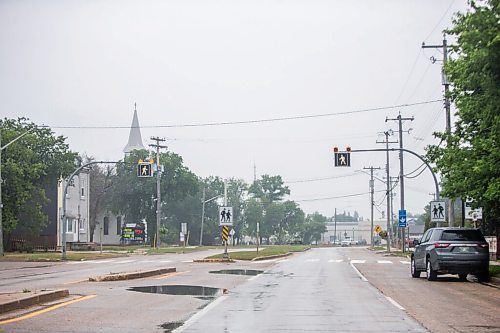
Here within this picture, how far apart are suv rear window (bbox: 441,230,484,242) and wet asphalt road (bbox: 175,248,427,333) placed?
4501mm

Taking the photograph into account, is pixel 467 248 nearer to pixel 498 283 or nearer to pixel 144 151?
pixel 498 283

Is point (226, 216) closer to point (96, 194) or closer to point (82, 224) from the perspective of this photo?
point (82, 224)

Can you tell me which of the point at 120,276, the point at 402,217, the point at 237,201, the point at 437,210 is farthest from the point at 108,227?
the point at 120,276

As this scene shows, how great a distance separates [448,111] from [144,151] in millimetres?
68065

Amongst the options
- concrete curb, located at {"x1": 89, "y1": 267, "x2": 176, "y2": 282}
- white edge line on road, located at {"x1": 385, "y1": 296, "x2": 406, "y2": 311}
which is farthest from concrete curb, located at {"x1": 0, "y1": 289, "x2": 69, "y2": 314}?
white edge line on road, located at {"x1": 385, "y1": 296, "x2": 406, "y2": 311}

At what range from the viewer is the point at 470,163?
25.1 metres

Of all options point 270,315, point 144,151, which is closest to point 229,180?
point 144,151

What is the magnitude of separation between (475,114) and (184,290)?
11478mm

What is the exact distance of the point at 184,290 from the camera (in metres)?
19.9

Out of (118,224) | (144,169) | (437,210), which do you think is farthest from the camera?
(118,224)

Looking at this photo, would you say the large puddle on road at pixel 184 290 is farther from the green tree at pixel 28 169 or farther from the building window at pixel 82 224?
the building window at pixel 82 224

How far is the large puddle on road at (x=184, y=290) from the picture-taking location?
18.6m

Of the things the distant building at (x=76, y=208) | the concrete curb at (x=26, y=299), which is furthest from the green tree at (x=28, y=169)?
the concrete curb at (x=26, y=299)

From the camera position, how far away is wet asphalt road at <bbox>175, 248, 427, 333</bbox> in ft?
40.3
